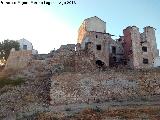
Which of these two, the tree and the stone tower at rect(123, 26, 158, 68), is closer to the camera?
the stone tower at rect(123, 26, 158, 68)

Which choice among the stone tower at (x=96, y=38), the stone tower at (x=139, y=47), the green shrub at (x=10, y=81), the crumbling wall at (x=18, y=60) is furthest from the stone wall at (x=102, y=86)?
the stone tower at (x=139, y=47)

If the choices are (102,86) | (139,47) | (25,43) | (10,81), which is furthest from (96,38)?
(10,81)

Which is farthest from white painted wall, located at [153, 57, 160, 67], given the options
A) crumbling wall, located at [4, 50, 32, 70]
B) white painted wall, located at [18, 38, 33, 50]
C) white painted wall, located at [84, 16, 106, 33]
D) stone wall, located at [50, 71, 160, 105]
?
white painted wall, located at [18, 38, 33, 50]

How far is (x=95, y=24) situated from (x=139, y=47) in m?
10.7

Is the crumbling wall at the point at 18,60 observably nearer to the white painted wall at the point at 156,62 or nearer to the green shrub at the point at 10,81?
the green shrub at the point at 10,81

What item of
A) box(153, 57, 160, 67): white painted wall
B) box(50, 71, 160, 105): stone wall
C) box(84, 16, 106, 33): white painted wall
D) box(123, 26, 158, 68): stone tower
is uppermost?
box(84, 16, 106, 33): white painted wall

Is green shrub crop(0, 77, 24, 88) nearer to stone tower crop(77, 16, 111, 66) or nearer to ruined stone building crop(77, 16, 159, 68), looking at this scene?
ruined stone building crop(77, 16, 159, 68)

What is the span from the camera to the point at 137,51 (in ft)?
222

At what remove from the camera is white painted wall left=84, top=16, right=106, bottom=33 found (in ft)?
232

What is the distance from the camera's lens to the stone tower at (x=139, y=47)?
66812 mm

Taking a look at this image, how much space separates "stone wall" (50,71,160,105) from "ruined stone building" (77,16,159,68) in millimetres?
14878

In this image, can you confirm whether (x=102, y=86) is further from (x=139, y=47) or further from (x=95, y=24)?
(x=95, y=24)

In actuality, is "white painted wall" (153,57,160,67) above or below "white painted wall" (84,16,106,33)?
below

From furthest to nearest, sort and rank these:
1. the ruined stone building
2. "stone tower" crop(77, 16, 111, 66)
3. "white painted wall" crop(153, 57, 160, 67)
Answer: "white painted wall" crop(153, 57, 160, 67)
the ruined stone building
"stone tower" crop(77, 16, 111, 66)
